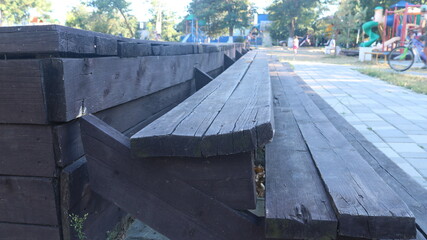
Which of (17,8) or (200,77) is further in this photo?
(17,8)

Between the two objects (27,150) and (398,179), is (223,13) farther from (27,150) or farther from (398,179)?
(27,150)

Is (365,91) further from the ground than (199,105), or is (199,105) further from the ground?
(199,105)

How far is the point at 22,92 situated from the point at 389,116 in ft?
20.0

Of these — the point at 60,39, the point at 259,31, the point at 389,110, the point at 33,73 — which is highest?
the point at 259,31

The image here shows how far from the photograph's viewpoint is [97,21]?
52.7 metres

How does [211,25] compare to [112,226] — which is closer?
[112,226]

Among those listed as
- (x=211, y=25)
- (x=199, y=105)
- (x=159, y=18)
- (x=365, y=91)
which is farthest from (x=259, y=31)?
(x=199, y=105)

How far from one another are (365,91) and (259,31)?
61.7 metres

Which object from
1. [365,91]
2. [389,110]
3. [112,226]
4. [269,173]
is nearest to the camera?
[269,173]

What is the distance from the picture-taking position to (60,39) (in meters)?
1.15

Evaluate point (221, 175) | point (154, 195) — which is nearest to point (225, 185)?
point (221, 175)

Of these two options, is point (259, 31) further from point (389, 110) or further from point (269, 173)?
point (269, 173)

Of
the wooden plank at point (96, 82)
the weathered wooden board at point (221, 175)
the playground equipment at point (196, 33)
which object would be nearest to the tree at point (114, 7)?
the playground equipment at point (196, 33)

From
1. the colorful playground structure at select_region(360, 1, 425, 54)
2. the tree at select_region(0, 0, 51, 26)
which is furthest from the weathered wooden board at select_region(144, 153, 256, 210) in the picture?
the tree at select_region(0, 0, 51, 26)
